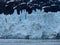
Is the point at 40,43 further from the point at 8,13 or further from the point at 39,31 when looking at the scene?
the point at 8,13

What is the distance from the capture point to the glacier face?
4.32 m

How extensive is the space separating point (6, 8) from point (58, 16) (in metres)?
0.73

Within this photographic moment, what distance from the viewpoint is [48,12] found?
4.43 m

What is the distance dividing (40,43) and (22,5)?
60cm

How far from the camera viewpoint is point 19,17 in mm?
4410

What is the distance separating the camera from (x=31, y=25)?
4.34m

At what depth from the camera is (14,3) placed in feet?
15.0

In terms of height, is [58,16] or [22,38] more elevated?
[58,16]

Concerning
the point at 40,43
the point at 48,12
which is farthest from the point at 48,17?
the point at 40,43

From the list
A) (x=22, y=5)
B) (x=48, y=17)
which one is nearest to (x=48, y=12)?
(x=48, y=17)

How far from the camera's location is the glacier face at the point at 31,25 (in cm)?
432

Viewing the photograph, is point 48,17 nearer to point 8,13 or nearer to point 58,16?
point 58,16

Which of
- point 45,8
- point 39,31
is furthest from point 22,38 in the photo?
point 45,8

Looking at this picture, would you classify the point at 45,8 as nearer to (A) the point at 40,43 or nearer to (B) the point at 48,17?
(B) the point at 48,17
